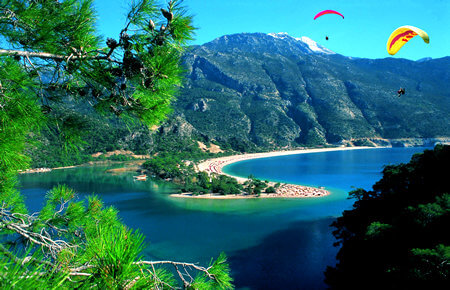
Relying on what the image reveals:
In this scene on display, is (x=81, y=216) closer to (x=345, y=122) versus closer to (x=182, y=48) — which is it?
Answer: (x=182, y=48)

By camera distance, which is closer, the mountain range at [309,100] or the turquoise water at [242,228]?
the turquoise water at [242,228]

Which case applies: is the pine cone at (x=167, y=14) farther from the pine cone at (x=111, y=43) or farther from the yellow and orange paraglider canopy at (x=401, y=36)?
the yellow and orange paraglider canopy at (x=401, y=36)

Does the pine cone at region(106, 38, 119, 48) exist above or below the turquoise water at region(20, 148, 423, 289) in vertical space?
above

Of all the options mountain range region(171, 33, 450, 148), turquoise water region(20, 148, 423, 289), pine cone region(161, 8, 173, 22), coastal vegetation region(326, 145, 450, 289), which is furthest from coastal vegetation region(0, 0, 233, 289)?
mountain range region(171, 33, 450, 148)

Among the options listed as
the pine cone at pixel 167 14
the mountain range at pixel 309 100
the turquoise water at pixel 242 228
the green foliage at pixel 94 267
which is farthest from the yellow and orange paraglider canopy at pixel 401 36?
the mountain range at pixel 309 100

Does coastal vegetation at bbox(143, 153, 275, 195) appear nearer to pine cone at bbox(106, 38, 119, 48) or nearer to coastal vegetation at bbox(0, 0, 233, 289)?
coastal vegetation at bbox(0, 0, 233, 289)

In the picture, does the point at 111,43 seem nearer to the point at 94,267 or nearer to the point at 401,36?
the point at 94,267
